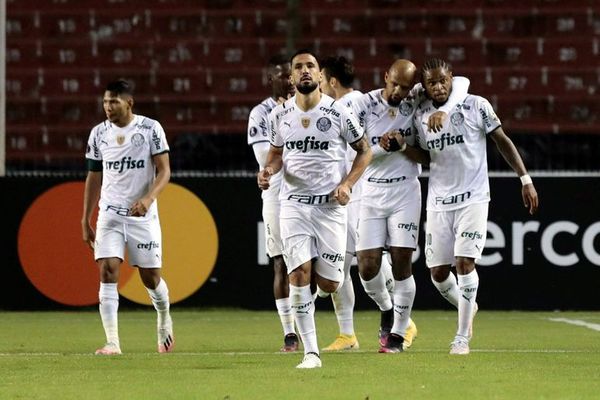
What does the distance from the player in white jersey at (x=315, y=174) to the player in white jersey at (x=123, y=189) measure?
1.43 meters

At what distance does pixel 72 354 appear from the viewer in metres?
10.2

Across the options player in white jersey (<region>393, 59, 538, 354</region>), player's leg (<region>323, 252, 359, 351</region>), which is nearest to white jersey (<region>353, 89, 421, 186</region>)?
player in white jersey (<region>393, 59, 538, 354</region>)

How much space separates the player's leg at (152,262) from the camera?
34.1ft

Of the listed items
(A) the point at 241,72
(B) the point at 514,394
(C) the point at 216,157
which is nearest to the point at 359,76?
(A) the point at 241,72

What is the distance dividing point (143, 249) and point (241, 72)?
32.9ft

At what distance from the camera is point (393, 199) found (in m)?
10.2

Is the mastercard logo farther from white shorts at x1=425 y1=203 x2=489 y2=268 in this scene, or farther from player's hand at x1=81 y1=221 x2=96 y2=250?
white shorts at x1=425 y1=203 x2=489 y2=268

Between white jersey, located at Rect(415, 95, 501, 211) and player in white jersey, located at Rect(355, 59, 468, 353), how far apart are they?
28 centimetres

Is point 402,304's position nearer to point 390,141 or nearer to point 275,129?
point 390,141

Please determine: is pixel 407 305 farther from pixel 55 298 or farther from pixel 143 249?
pixel 55 298

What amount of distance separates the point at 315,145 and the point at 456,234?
1.37m

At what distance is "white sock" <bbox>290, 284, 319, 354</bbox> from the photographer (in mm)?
8766

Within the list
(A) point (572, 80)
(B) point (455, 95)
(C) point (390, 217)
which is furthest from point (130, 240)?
(A) point (572, 80)

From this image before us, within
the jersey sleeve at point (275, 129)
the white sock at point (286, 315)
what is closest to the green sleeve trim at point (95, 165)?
the white sock at point (286, 315)
